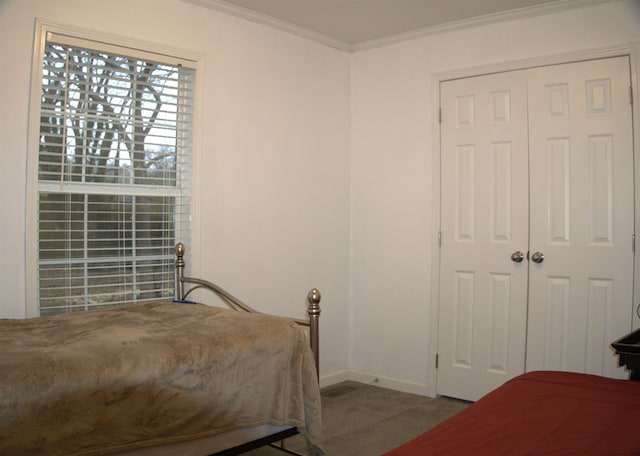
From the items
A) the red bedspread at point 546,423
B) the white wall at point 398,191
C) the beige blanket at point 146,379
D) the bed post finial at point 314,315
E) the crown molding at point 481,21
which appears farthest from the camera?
the white wall at point 398,191

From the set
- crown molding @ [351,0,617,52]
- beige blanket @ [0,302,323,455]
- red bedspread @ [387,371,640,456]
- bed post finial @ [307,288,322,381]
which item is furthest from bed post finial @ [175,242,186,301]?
crown molding @ [351,0,617,52]

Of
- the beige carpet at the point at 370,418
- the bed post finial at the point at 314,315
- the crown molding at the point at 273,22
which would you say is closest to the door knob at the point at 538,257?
the beige carpet at the point at 370,418

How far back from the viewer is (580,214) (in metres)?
3.58

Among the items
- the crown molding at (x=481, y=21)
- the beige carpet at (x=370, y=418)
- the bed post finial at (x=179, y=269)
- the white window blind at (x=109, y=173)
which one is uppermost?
the crown molding at (x=481, y=21)

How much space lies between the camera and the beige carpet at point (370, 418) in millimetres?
3203

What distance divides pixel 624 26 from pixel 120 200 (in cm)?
308

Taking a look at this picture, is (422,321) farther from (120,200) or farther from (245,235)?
(120,200)

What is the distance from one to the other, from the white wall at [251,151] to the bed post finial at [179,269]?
166 mm

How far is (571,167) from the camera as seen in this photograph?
3.61 metres

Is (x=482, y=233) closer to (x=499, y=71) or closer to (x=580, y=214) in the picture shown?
(x=580, y=214)

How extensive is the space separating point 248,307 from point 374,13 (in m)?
2.10

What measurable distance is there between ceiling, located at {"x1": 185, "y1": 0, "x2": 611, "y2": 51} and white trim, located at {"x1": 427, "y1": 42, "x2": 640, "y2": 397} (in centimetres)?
31

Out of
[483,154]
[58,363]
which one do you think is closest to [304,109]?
[483,154]

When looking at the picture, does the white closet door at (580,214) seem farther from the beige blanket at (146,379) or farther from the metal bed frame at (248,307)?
the beige blanket at (146,379)
